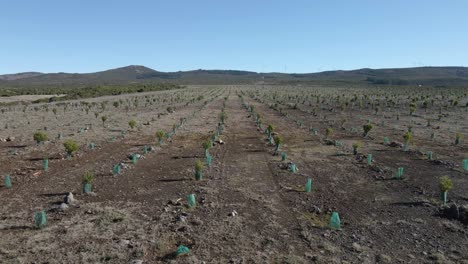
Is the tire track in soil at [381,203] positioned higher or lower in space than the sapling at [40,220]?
lower

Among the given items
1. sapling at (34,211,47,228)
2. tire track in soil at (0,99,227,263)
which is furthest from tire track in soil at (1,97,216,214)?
sapling at (34,211,47,228)

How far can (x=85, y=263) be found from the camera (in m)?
5.91

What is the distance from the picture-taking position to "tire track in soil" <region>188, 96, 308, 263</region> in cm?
634

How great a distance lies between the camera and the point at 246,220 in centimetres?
771

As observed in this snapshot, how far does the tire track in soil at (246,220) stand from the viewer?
634 cm

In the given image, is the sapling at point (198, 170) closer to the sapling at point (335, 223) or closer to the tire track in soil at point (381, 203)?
the tire track in soil at point (381, 203)

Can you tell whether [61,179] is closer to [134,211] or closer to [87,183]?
[87,183]

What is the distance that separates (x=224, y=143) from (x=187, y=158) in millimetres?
3203

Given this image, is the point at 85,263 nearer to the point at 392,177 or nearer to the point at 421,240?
the point at 421,240

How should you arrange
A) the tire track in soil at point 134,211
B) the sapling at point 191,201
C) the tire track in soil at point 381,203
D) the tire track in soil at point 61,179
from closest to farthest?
the tire track in soil at point 134,211
the tire track in soil at point 381,203
the sapling at point 191,201
the tire track in soil at point 61,179

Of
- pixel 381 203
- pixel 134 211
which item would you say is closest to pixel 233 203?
pixel 134 211

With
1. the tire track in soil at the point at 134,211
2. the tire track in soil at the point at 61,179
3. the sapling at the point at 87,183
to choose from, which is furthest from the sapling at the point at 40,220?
the sapling at the point at 87,183

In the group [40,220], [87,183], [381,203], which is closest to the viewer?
[40,220]

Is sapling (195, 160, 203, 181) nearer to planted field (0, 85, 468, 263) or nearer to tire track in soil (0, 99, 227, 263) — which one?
planted field (0, 85, 468, 263)
